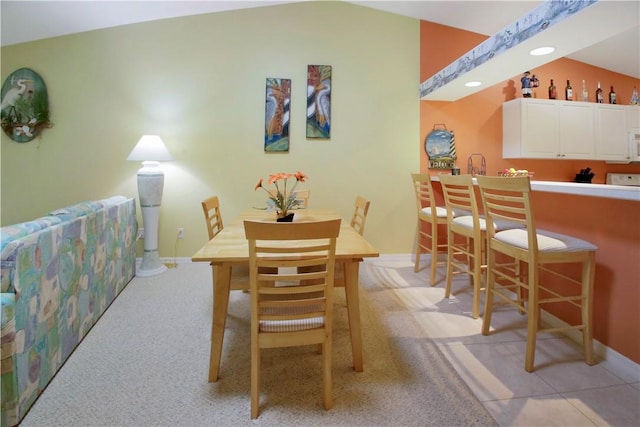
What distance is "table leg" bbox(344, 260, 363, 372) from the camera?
160cm

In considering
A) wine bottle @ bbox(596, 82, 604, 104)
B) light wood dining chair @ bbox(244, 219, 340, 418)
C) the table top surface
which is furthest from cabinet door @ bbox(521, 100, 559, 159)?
light wood dining chair @ bbox(244, 219, 340, 418)

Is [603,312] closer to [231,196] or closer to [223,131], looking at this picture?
[231,196]

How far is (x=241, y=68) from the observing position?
3.44m

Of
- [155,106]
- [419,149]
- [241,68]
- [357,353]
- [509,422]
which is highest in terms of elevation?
[241,68]

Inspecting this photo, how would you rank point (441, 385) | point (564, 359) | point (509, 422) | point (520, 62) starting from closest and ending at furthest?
point (509, 422), point (441, 385), point (564, 359), point (520, 62)

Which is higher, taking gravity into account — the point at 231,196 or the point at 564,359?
the point at 231,196

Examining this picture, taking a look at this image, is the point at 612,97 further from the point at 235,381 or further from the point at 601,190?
the point at 235,381

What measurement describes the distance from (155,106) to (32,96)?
4.04 feet

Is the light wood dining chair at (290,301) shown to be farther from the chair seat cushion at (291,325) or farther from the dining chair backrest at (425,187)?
the dining chair backrest at (425,187)

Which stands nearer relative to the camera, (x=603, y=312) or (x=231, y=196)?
(x=603, y=312)

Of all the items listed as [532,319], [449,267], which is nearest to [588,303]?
[532,319]

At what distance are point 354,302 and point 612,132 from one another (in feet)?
14.5

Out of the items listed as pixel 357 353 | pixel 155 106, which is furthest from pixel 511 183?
pixel 155 106

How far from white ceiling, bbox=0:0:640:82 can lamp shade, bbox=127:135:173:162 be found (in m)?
1.31
